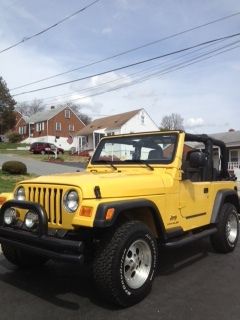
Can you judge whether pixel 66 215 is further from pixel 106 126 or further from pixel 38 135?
pixel 38 135

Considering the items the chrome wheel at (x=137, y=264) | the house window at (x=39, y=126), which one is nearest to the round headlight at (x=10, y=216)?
the chrome wheel at (x=137, y=264)

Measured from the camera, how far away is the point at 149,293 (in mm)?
5301

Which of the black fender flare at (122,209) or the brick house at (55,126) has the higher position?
the brick house at (55,126)

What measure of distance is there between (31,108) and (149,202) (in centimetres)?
10351

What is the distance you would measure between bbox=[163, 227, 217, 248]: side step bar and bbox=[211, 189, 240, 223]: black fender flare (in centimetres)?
22

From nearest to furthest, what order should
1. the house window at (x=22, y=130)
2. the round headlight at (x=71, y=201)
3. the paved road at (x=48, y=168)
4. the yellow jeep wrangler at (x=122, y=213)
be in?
1. the yellow jeep wrangler at (x=122, y=213)
2. the round headlight at (x=71, y=201)
3. the paved road at (x=48, y=168)
4. the house window at (x=22, y=130)

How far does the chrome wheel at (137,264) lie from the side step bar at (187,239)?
1.43ft

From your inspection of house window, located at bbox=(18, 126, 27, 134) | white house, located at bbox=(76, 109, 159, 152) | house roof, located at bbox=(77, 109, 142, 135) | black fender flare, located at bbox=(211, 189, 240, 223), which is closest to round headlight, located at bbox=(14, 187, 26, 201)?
black fender flare, located at bbox=(211, 189, 240, 223)

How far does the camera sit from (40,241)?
486 cm

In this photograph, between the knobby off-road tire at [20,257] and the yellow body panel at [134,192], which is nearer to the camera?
the yellow body panel at [134,192]

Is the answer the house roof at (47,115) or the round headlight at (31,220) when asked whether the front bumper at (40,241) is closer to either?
the round headlight at (31,220)

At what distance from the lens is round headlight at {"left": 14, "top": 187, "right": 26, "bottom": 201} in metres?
5.62

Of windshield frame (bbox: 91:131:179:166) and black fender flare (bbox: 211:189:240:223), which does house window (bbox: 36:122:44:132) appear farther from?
black fender flare (bbox: 211:189:240:223)

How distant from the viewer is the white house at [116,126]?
5494 cm
